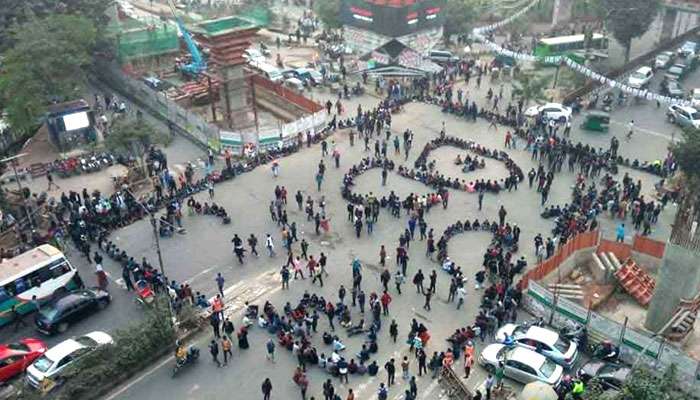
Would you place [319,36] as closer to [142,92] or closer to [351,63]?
[351,63]

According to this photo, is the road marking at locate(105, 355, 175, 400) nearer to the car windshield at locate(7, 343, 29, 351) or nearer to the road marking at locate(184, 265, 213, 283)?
the car windshield at locate(7, 343, 29, 351)

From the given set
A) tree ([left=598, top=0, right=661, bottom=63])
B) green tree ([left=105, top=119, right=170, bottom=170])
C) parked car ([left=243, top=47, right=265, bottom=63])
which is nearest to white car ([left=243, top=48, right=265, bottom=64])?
parked car ([left=243, top=47, right=265, bottom=63])

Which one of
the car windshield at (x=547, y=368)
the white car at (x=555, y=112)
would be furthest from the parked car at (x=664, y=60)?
the car windshield at (x=547, y=368)

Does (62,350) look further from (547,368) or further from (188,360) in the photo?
(547,368)

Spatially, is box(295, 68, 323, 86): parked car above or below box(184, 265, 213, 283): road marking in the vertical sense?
above

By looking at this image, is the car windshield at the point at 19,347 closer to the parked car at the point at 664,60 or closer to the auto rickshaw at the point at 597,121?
the auto rickshaw at the point at 597,121

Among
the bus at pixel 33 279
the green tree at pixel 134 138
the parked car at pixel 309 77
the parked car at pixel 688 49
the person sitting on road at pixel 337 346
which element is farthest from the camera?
the parked car at pixel 688 49
